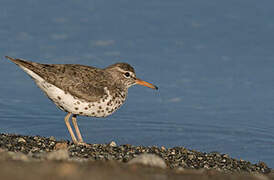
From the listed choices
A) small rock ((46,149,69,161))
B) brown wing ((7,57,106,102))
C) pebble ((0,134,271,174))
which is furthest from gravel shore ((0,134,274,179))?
brown wing ((7,57,106,102))

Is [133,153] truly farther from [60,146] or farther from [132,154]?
[60,146]

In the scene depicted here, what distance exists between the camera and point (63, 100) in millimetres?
12438

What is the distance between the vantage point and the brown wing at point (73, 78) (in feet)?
41.1

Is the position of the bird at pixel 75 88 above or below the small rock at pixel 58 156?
above

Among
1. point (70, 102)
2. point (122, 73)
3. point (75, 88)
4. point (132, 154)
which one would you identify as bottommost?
point (132, 154)

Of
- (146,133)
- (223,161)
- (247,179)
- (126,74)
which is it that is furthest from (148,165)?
(146,133)

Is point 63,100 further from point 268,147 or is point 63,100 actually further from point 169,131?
point 268,147

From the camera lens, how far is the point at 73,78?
42.0 ft

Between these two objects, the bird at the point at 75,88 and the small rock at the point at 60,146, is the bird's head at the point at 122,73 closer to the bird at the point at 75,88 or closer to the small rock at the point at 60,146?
the bird at the point at 75,88

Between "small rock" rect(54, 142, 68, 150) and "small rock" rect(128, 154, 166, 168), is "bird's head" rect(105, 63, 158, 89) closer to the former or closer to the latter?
"small rock" rect(54, 142, 68, 150)

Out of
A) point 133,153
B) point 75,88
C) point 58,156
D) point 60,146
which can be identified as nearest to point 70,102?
point 75,88

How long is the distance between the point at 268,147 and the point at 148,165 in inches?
260

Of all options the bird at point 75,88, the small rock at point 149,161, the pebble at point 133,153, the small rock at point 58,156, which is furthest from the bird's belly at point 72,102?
the small rock at point 149,161

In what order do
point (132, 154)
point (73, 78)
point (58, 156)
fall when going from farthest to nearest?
1. point (73, 78)
2. point (132, 154)
3. point (58, 156)
